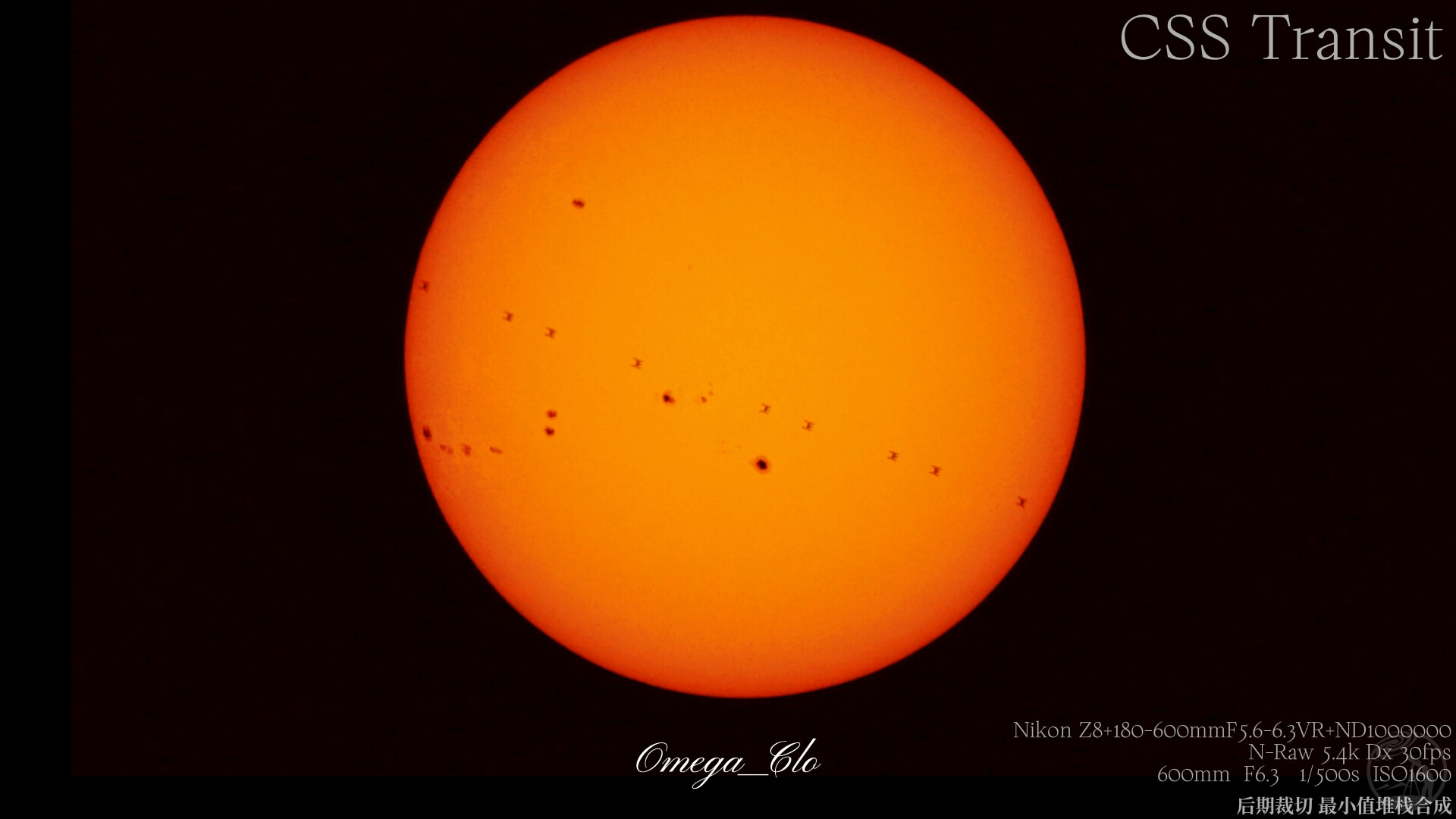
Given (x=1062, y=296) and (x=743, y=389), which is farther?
(x=1062, y=296)

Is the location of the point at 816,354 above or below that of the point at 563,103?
below

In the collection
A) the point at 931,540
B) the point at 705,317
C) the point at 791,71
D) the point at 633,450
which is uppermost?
the point at 791,71

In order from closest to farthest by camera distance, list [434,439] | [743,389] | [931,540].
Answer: [743,389]
[931,540]
[434,439]

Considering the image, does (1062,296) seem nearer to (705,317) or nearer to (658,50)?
(705,317)

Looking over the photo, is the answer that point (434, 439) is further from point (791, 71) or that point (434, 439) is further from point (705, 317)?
point (791, 71)

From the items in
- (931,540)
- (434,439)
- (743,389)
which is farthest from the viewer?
(434,439)

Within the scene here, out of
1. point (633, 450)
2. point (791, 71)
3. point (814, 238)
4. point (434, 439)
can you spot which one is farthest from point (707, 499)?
point (791, 71)
